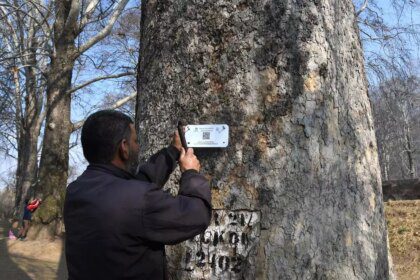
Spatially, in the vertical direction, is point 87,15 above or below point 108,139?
above

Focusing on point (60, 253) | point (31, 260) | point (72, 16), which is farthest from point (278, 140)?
point (72, 16)

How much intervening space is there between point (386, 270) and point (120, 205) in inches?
51.4

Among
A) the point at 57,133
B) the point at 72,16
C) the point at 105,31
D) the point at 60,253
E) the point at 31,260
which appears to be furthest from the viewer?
the point at 105,31

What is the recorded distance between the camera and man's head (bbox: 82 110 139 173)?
2.29 meters

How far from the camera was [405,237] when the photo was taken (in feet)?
38.8

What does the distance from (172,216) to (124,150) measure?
404 mm

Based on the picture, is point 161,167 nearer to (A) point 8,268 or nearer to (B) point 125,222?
(B) point 125,222

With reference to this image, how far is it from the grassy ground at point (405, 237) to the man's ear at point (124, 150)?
895 cm

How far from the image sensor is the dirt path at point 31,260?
1104 centimetres

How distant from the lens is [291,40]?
2.41 meters

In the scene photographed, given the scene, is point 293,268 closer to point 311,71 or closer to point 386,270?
point 386,270

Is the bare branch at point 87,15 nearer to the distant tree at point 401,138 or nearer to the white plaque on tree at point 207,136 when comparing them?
the white plaque on tree at point 207,136

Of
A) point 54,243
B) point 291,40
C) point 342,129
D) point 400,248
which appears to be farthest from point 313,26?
point 54,243

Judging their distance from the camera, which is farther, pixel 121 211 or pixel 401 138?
pixel 401 138
